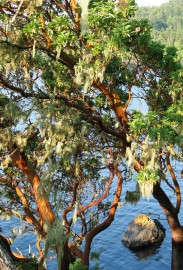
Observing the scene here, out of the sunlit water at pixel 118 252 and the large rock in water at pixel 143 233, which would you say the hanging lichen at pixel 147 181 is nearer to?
the sunlit water at pixel 118 252

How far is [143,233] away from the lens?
2650 centimetres

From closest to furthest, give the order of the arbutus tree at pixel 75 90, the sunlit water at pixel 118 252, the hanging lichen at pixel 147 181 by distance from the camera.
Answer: the hanging lichen at pixel 147 181 < the arbutus tree at pixel 75 90 < the sunlit water at pixel 118 252

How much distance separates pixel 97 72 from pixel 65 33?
55.7 inches

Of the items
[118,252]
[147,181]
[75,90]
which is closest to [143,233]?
[118,252]

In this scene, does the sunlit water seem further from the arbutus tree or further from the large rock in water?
the arbutus tree

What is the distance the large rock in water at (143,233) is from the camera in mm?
26359

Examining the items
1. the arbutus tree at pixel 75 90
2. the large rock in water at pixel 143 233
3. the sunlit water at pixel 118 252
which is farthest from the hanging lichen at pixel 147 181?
the large rock in water at pixel 143 233

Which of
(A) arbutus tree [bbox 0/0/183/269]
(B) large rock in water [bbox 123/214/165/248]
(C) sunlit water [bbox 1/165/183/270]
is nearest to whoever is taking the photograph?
(A) arbutus tree [bbox 0/0/183/269]

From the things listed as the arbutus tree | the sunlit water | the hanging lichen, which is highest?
the arbutus tree

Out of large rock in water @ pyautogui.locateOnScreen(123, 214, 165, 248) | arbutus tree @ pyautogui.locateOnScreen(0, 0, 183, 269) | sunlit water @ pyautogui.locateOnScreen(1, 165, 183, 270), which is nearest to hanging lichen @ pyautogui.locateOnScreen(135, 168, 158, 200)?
arbutus tree @ pyautogui.locateOnScreen(0, 0, 183, 269)

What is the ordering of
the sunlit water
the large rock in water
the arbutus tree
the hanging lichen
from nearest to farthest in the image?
1. the hanging lichen
2. the arbutus tree
3. the sunlit water
4. the large rock in water

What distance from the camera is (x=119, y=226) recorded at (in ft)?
102

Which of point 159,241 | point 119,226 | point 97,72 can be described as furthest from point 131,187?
point 97,72

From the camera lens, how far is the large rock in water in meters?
26.4
